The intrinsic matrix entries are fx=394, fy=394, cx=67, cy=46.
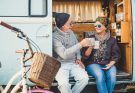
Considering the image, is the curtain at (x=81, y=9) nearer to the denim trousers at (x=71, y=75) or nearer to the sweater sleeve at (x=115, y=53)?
the sweater sleeve at (x=115, y=53)

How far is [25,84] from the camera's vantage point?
425 cm

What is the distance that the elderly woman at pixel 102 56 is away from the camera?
19.5 feet

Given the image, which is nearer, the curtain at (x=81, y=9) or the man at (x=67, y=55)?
the man at (x=67, y=55)

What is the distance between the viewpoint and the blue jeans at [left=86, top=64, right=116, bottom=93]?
19.0 ft

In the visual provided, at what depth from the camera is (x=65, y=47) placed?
5.83 meters

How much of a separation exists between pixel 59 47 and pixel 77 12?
3.53 meters

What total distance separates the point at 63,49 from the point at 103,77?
0.79 metres

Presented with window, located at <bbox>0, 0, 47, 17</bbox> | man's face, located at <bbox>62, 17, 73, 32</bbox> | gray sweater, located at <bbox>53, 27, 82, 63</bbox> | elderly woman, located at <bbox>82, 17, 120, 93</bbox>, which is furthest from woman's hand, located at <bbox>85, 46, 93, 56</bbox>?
window, located at <bbox>0, 0, 47, 17</bbox>

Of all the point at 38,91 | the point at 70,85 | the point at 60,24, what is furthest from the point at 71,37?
the point at 38,91

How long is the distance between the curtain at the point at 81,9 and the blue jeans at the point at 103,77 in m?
2.97

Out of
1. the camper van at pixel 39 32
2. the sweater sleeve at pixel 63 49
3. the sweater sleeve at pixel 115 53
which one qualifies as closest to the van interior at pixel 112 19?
the camper van at pixel 39 32

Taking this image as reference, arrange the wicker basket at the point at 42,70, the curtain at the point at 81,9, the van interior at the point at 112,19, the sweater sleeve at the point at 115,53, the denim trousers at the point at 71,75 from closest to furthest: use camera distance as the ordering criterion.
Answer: the wicker basket at the point at 42,70
the denim trousers at the point at 71,75
the sweater sleeve at the point at 115,53
the van interior at the point at 112,19
the curtain at the point at 81,9

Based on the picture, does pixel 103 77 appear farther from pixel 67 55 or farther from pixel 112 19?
pixel 112 19

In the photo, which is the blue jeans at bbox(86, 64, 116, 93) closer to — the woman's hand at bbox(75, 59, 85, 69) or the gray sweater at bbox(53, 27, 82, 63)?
the woman's hand at bbox(75, 59, 85, 69)
